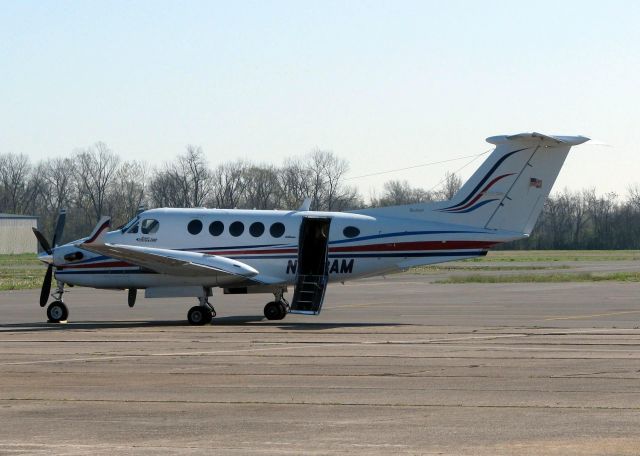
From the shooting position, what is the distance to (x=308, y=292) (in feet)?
99.5

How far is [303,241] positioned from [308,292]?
134 cm

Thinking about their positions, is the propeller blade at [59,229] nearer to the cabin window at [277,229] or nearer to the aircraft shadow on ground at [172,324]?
the aircraft shadow on ground at [172,324]

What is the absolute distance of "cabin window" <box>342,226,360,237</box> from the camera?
99.5 ft

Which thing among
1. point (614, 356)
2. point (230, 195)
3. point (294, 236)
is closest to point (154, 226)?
point (294, 236)

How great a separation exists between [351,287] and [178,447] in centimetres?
3939

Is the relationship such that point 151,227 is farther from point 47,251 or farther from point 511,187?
point 511,187

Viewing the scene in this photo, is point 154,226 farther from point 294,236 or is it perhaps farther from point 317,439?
point 317,439

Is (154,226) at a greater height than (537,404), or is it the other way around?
(154,226)

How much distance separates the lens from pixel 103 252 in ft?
97.6

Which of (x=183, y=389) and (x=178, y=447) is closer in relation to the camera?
(x=178, y=447)

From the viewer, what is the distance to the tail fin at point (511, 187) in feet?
97.7

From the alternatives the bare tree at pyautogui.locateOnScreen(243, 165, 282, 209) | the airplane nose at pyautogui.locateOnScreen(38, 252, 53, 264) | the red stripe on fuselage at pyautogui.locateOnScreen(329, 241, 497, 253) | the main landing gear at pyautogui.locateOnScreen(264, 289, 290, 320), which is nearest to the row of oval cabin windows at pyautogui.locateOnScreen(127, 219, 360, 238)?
the red stripe on fuselage at pyautogui.locateOnScreen(329, 241, 497, 253)

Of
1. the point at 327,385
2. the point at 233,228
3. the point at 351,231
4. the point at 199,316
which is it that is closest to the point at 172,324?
the point at 199,316

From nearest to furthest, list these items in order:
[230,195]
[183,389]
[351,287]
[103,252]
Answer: [183,389], [103,252], [351,287], [230,195]
